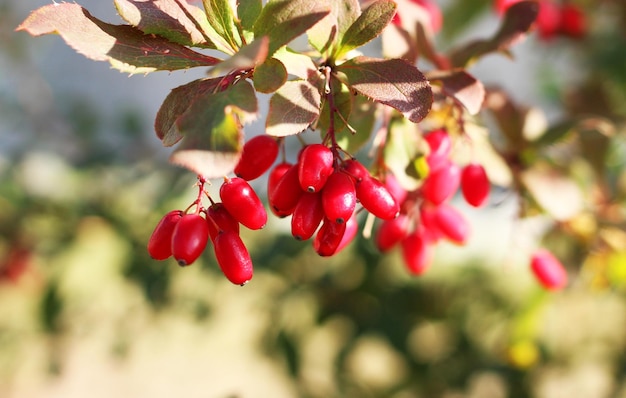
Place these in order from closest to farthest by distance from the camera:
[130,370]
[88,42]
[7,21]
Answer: [88,42]
[130,370]
[7,21]

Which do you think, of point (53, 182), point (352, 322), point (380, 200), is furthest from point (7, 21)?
point (380, 200)

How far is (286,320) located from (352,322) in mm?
161

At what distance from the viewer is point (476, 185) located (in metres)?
0.66

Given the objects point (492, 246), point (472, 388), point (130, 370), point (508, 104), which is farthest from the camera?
point (130, 370)

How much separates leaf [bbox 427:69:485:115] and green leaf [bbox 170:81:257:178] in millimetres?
218

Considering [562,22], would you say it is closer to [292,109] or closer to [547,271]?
[547,271]

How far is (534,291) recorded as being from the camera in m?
1.32

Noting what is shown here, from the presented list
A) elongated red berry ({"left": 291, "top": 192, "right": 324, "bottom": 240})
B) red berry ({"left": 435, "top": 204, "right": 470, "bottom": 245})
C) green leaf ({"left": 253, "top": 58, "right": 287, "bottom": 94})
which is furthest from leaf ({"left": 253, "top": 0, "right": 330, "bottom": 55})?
red berry ({"left": 435, "top": 204, "right": 470, "bottom": 245})

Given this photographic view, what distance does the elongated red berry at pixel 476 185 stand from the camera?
25.9 inches

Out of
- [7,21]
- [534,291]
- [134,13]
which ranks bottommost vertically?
[534,291]

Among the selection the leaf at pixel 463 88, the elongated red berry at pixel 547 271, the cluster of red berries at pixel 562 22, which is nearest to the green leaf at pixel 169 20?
the leaf at pixel 463 88

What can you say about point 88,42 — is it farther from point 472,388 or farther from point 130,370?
point 130,370

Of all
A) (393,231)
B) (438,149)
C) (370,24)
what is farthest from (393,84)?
(393,231)

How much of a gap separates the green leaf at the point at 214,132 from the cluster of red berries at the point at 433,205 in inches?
9.8
